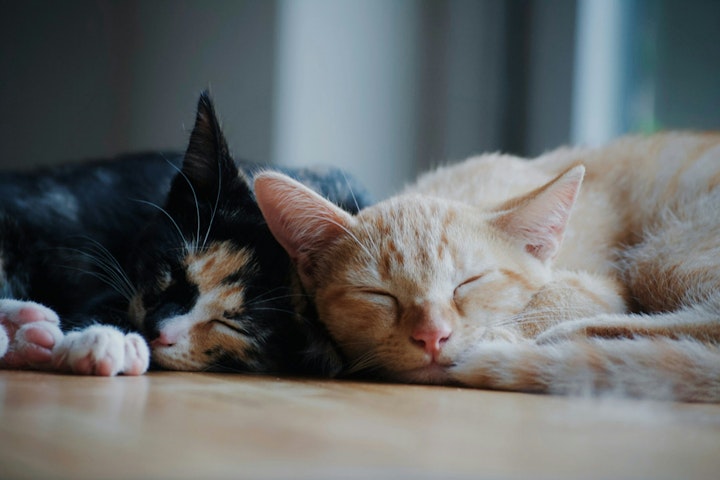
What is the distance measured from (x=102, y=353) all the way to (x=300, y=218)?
0.42 meters

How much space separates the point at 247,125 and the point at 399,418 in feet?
7.71

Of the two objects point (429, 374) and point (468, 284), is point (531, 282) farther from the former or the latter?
point (429, 374)

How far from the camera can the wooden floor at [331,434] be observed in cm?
64

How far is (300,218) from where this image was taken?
1342mm

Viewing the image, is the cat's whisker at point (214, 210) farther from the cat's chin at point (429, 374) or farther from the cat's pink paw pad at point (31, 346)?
the cat's chin at point (429, 374)

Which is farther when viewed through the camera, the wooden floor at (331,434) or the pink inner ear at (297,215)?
the pink inner ear at (297,215)

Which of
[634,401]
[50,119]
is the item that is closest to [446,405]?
[634,401]

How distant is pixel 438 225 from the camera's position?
52.5 inches

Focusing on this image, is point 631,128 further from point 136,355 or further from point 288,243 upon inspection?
point 136,355

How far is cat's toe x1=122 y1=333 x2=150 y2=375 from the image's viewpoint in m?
1.14

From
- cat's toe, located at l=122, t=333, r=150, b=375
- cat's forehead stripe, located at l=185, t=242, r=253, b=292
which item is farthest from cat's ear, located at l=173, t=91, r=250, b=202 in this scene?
cat's toe, located at l=122, t=333, r=150, b=375

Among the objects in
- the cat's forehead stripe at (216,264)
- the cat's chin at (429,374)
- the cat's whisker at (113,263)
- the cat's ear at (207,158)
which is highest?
the cat's ear at (207,158)

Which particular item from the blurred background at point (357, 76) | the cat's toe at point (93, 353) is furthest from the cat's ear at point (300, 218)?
the blurred background at point (357, 76)

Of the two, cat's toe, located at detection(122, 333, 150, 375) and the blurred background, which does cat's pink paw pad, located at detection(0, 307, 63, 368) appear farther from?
the blurred background
